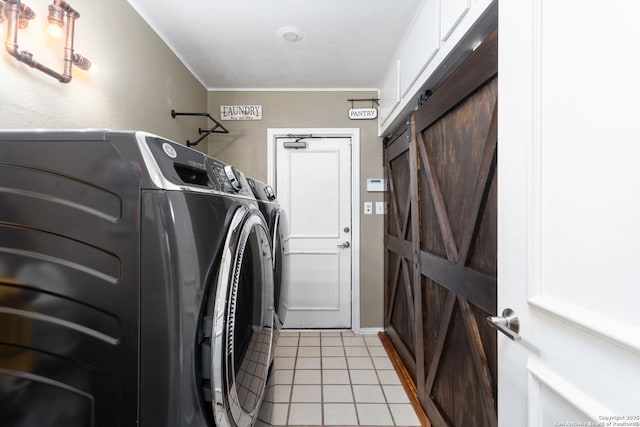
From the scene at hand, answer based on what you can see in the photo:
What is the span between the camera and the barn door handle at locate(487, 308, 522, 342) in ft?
2.30

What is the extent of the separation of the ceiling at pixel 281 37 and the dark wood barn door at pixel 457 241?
73cm

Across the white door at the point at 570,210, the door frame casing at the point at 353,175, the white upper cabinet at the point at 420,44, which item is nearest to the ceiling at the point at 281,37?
the white upper cabinet at the point at 420,44

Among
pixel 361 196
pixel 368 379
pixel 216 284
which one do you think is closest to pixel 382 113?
pixel 361 196

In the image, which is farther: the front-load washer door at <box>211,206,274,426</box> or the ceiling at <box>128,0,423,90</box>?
the ceiling at <box>128,0,423,90</box>

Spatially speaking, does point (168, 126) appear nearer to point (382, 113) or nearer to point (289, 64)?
point (289, 64)

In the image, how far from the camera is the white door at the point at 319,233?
2.93m

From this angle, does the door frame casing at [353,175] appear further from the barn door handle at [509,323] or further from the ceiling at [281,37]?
the barn door handle at [509,323]

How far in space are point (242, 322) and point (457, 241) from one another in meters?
0.96

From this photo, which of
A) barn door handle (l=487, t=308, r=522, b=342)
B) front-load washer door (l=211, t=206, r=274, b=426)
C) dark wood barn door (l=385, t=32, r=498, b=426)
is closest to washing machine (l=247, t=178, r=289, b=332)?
front-load washer door (l=211, t=206, r=274, b=426)

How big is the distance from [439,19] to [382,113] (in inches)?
53.7

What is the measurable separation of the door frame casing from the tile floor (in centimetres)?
40

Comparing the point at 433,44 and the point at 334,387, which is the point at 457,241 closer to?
the point at 433,44

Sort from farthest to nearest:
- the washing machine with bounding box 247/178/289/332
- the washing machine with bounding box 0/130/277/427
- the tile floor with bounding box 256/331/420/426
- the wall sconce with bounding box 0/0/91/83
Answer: the tile floor with bounding box 256/331/420/426
the washing machine with bounding box 247/178/289/332
the wall sconce with bounding box 0/0/91/83
the washing machine with bounding box 0/130/277/427

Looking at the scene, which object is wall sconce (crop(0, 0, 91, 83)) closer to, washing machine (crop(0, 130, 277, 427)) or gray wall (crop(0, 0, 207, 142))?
gray wall (crop(0, 0, 207, 142))
